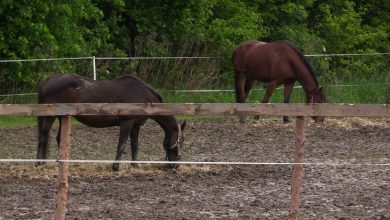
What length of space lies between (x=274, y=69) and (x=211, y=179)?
24.2 ft

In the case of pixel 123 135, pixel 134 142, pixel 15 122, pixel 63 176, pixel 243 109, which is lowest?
pixel 15 122

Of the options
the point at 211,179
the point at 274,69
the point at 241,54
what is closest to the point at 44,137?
the point at 211,179

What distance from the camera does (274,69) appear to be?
1792cm

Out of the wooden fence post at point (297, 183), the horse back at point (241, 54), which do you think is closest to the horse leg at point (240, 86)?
the horse back at point (241, 54)

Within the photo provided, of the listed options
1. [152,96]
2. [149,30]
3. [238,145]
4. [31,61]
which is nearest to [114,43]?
[149,30]

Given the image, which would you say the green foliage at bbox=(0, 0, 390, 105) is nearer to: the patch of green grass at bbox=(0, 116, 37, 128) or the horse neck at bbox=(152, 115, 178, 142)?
the patch of green grass at bbox=(0, 116, 37, 128)

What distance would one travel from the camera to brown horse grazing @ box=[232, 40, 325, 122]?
57.1ft

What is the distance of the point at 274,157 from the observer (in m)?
13.0

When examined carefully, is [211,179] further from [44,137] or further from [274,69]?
[274,69]

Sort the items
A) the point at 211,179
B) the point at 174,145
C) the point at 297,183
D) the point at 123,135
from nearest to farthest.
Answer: the point at 297,183, the point at 211,179, the point at 123,135, the point at 174,145

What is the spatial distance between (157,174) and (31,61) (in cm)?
958

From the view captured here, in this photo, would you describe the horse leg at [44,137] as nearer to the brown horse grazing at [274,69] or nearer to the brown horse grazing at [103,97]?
the brown horse grazing at [103,97]

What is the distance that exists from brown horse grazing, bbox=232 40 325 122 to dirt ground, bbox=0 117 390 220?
1074 millimetres

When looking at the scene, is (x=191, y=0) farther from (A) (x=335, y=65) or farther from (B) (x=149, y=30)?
(A) (x=335, y=65)
